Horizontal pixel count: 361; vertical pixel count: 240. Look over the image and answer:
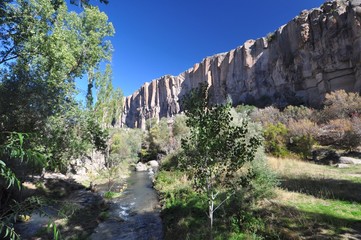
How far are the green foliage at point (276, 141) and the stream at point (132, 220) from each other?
14.6 metres

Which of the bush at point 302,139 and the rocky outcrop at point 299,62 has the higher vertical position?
the rocky outcrop at point 299,62

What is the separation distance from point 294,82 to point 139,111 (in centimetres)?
11620

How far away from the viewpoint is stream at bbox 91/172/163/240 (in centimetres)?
1215

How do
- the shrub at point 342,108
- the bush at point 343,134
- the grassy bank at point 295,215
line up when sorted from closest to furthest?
the grassy bank at point 295,215 < the bush at point 343,134 < the shrub at point 342,108

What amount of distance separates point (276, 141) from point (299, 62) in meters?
43.9

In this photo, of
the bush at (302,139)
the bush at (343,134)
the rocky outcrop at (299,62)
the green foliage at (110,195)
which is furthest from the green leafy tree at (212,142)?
the rocky outcrop at (299,62)

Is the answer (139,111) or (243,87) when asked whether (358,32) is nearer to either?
(243,87)

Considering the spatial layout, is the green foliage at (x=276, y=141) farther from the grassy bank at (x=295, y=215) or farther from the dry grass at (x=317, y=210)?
the dry grass at (x=317, y=210)

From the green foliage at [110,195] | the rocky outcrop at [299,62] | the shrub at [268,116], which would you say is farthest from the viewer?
the rocky outcrop at [299,62]

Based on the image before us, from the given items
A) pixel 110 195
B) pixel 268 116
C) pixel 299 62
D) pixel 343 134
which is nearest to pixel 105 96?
pixel 110 195

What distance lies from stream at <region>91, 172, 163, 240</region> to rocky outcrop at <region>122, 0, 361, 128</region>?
5150 centimetres

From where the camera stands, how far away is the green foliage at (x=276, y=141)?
26.6 meters

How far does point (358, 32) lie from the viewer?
1971 inches

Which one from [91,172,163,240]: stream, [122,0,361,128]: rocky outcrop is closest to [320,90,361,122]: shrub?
[122,0,361,128]: rocky outcrop
